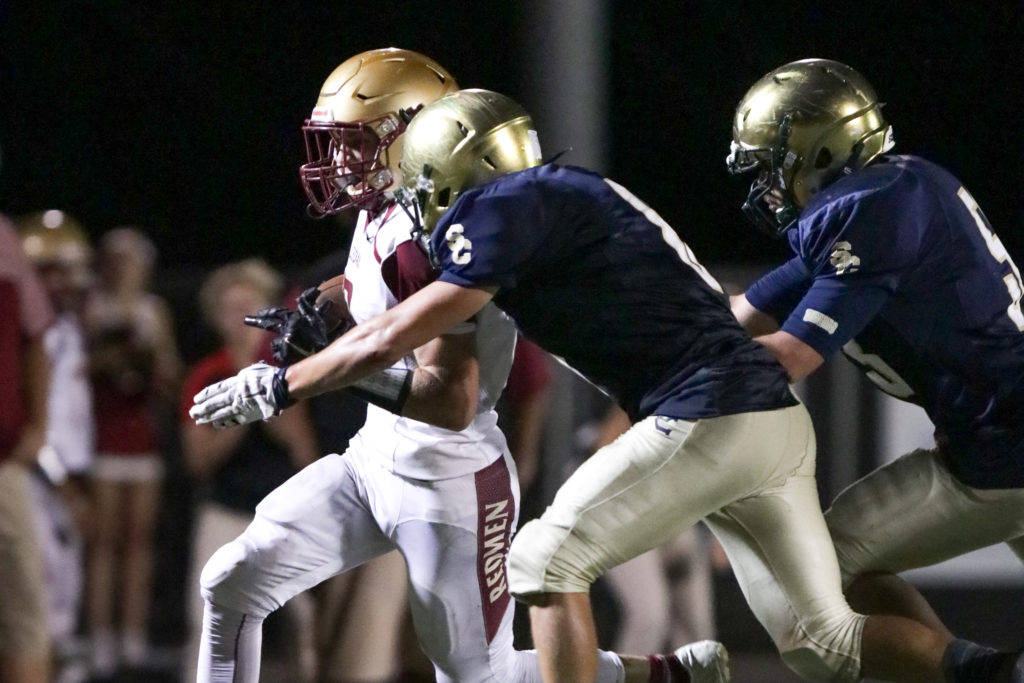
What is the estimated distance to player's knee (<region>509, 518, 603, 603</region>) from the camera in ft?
10.4

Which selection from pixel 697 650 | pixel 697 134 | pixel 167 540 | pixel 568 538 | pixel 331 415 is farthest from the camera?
pixel 697 134

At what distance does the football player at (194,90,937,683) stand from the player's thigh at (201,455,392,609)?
356mm

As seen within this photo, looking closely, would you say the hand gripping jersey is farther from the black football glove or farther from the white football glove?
the white football glove

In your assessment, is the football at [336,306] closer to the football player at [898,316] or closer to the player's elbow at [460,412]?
the player's elbow at [460,412]

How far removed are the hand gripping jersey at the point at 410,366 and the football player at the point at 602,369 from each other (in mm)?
207

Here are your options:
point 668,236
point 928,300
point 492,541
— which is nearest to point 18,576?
point 492,541

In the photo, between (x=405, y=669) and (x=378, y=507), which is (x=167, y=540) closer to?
(x=405, y=669)

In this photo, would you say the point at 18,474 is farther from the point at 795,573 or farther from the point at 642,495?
the point at 795,573

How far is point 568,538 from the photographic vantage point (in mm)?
3168

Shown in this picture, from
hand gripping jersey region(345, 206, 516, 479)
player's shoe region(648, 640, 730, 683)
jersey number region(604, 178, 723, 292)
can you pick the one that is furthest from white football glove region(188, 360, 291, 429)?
player's shoe region(648, 640, 730, 683)

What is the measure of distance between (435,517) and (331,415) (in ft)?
4.50

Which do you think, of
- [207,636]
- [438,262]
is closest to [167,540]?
[207,636]

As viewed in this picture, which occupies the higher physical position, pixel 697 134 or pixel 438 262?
pixel 438 262

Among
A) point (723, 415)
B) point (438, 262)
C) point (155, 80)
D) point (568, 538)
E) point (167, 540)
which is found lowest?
point (167, 540)
